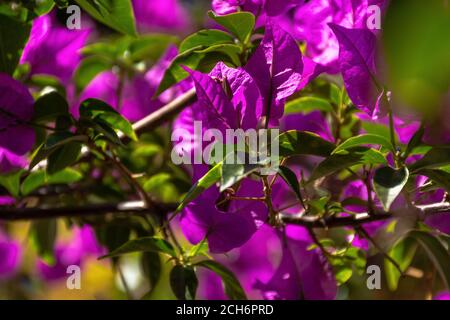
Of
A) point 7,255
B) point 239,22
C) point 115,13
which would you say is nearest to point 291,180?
point 239,22

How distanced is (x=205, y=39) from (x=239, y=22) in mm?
50

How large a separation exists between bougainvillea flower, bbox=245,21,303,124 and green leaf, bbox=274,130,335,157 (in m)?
0.02

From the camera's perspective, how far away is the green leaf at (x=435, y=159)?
0.45 meters

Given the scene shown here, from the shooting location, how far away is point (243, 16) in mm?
550

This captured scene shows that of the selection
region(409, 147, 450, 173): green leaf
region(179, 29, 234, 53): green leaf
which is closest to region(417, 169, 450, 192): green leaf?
region(409, 147, 450, 173): green leaf

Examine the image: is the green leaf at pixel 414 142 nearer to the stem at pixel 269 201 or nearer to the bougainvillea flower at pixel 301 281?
the stem at pixel 269 201

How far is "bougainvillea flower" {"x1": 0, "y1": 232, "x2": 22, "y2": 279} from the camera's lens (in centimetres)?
133

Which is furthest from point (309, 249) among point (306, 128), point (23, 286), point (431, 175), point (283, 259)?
point (23, 286)

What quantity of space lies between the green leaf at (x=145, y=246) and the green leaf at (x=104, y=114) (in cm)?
11

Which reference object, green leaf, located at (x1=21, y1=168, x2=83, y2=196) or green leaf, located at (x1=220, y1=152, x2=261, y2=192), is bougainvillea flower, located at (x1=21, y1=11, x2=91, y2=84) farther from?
green leaf, located at (x1=220, y1=152, x2=261, y2=192)

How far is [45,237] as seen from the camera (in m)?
0.98

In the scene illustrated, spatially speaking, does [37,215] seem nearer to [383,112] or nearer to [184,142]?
[184,142]

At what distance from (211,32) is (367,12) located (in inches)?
6.3
